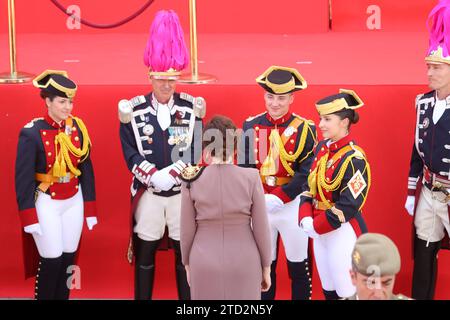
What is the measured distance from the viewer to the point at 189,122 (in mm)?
6227

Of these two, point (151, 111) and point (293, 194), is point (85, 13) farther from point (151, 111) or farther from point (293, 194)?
point (293, 194)

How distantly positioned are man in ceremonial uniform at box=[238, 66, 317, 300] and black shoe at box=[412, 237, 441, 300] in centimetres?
68

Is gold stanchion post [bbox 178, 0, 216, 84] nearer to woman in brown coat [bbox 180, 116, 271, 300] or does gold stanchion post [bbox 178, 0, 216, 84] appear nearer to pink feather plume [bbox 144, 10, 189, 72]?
pink feather plume [bbox 144, 10, 189, 72]

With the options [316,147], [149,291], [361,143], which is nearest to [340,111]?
[316,147]

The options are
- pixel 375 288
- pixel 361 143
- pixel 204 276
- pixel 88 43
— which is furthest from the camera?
pixel 88 43

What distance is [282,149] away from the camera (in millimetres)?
6059

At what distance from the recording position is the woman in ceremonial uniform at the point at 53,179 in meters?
5.99

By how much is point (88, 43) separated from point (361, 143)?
2.70 m

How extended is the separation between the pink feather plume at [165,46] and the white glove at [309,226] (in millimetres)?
1205

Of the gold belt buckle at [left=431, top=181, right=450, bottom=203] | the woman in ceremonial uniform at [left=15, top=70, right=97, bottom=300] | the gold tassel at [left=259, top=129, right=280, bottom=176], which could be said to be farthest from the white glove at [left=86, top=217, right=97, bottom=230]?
the gold belt buckle at [left=431, top=181, right=450, bottom=203]

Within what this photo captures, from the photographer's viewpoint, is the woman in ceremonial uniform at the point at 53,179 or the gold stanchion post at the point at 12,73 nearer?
the woman in ceremonial uniform at the point at 53,179

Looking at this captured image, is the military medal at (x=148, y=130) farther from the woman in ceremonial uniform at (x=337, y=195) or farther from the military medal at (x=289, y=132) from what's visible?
the woman in ceremonial uniform at (x=337, y=195)

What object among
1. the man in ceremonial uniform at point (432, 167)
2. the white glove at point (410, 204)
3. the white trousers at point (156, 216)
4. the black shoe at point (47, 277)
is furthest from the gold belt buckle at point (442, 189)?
the black shoe at point (47, 277)

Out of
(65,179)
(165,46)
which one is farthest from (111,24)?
(65,179)
